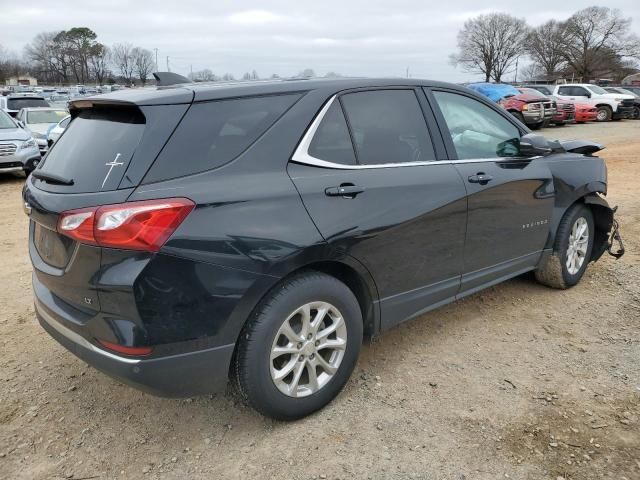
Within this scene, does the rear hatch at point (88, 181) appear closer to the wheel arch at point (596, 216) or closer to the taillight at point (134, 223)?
the taillight at point (134, 223)

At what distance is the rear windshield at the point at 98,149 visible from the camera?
2430 millimetres

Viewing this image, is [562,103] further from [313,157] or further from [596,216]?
[313,157]

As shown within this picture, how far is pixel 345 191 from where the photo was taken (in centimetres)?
283

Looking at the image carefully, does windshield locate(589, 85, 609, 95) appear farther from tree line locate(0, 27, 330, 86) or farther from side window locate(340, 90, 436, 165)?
tree line locate(0, 27, 330, 86)

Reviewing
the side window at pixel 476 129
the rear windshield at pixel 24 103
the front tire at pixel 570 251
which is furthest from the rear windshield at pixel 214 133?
the rear windshield at pixel 24 103

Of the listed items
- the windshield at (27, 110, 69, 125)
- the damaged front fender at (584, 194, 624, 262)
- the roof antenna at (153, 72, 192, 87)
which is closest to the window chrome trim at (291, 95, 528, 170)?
the roof antenna at (153, 72, 192, 87)

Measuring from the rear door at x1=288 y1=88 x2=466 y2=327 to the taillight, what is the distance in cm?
65

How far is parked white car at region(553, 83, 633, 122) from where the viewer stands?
2478cm

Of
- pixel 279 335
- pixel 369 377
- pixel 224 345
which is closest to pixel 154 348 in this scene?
pixel 224 345

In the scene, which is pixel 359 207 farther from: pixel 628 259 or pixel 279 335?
pixel 628 259

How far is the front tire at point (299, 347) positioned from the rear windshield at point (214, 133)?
2.26 feet

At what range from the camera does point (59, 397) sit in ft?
10.3

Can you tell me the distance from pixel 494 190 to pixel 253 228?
1902 mm

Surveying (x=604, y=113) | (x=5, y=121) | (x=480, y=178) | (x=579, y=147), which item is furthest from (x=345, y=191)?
(x=604, y=113)
